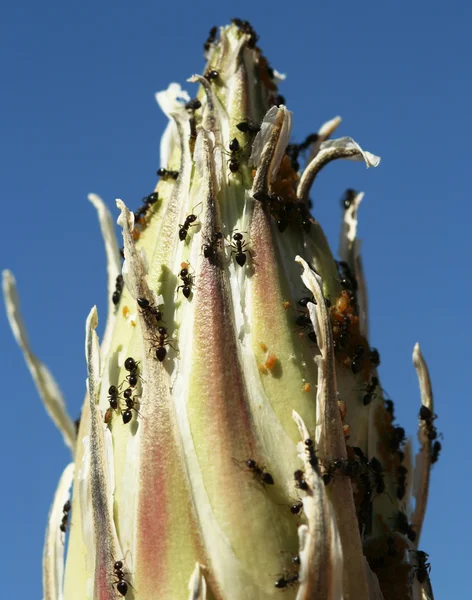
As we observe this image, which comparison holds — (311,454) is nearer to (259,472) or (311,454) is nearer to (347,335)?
(259,472)

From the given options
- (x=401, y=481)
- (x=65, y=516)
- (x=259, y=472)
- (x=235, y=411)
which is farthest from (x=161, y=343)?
(x=401, y=481)

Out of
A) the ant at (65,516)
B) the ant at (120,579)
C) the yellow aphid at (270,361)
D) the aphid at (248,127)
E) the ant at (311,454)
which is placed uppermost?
the aphid at (248,127)

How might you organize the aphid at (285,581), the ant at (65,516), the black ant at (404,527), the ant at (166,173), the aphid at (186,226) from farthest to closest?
the ant at (166,173) < the ant at (65,516) < the black ant at (404,527) < the aphid at (186,226) < the aphid at (285,581)

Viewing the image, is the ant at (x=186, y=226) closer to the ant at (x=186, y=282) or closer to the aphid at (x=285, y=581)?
the ant at (x=186, y=282)

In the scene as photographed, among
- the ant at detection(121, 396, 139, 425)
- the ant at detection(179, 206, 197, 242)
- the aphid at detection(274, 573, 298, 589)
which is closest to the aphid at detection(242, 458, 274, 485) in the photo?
the aphid at detection(274, 573, 298, 589)

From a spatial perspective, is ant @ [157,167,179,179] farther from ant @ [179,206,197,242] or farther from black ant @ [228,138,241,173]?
ant @ [179,206,197,242]

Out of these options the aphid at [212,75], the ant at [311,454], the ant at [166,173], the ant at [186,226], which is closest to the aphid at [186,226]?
the ant at [186,226]

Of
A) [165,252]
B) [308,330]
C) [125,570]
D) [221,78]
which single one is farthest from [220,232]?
Answer: [125,570]
